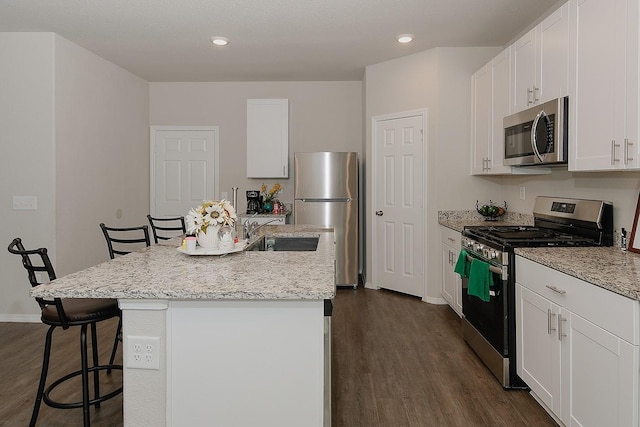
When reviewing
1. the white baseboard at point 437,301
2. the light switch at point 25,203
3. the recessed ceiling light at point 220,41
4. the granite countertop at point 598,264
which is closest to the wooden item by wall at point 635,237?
the granite countertop at point 598,264

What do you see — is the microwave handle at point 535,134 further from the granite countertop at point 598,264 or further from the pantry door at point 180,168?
the pantry door at point 180,168

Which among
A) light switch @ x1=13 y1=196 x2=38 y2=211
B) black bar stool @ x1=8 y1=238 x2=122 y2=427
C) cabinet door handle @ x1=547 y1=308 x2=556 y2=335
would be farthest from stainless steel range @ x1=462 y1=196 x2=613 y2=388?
light switch @ x1=13 y1=196 x2=38 y2=211

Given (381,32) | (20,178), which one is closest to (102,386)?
(20,178)

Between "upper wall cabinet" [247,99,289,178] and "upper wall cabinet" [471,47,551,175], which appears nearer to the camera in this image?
"upper wall cabinet" [471,47,551,175]

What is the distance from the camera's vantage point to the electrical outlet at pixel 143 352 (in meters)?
1.62

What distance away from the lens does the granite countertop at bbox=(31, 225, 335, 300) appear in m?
1.50

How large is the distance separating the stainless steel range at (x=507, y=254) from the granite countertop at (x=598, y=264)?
11 centimetres

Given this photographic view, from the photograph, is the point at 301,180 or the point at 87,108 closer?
the point at 87,108

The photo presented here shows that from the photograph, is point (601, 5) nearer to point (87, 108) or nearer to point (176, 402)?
point (176, 402)

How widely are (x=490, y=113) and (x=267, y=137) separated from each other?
2799mm

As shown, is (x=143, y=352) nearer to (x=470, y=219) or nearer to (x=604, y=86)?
(x=604, y=86)

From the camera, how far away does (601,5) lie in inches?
84.0

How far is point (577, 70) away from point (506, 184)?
1.96 m

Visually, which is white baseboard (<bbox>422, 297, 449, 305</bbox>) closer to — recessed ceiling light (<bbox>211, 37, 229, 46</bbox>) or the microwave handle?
the microwave handle
